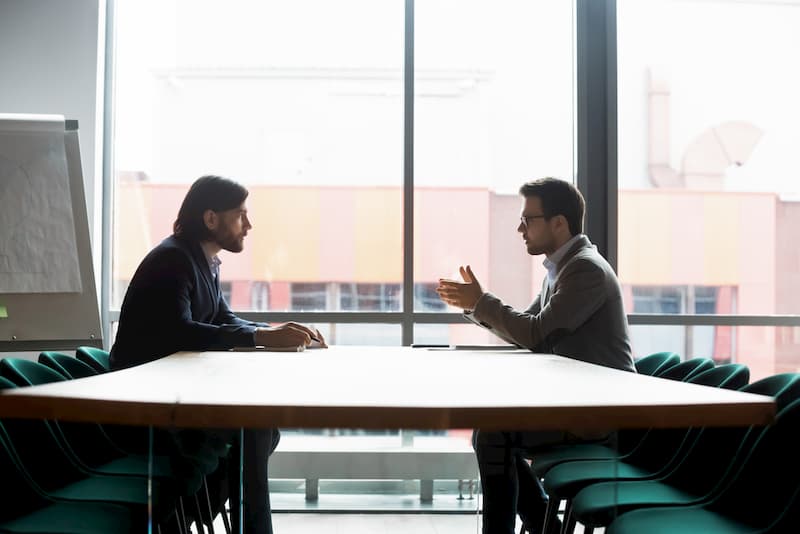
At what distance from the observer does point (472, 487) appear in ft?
9.45

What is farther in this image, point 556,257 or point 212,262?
point 212,262

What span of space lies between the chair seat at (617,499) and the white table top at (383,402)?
37 centimetres

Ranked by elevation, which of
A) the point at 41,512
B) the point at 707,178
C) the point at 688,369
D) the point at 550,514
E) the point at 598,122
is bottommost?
the point at 550,514

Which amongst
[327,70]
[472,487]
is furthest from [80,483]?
Result: [327,70]

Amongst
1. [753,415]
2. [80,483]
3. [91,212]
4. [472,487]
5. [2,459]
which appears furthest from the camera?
[91,212]

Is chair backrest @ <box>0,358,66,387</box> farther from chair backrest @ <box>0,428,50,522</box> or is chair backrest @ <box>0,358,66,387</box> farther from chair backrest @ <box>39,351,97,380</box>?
chair backrest @ <box>0,428,50,522</box>

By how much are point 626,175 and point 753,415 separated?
3.19 meters

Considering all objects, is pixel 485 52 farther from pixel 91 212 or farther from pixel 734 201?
pixel 91 212

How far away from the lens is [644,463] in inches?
105

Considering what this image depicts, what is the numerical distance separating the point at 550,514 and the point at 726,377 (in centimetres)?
71

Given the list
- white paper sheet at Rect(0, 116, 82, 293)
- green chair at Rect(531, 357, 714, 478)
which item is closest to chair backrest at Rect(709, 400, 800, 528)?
green chair at Rect(531, 357, 714, 478)

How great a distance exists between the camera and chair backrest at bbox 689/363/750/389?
7.73 feet

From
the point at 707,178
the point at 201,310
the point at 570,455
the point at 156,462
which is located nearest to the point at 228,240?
the point at 201,310

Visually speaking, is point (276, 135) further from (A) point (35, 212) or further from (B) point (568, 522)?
(B) point (568, 522)
